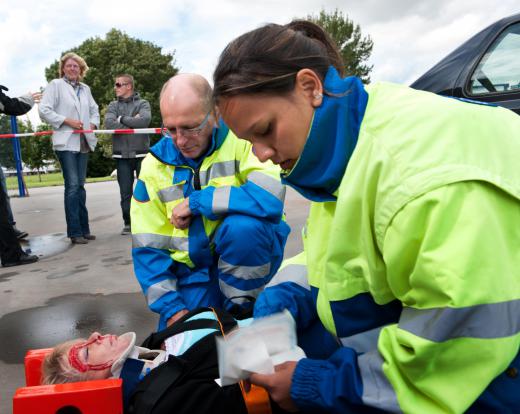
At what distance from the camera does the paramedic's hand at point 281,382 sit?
1129 millimetres

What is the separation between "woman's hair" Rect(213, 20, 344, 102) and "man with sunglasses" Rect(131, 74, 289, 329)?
0.97 metres

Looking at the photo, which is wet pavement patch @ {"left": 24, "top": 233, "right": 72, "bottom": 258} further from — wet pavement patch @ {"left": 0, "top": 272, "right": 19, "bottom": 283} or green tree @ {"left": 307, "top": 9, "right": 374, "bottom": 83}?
green tree @ {"left": 307, "top": 9, "right": 374, "bottom": 83}

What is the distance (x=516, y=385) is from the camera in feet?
3.25

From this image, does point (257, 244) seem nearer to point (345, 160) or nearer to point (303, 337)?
point (303, 337)

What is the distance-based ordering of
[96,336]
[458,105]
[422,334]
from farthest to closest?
Answer: [96,336] → [458,105] → [422,334]

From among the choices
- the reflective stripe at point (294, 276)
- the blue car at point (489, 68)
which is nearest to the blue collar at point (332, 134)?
the reflective stripe at point (294, 276)

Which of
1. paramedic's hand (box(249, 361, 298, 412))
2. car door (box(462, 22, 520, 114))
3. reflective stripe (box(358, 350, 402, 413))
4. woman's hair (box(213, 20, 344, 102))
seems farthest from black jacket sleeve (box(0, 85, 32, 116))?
reflective stripe (box(358, 350, 402, 413))

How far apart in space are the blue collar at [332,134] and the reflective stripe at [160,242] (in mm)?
1236

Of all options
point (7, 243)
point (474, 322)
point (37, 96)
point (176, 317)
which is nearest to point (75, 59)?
point (37, 96)

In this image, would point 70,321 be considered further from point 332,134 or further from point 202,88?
point 332,134

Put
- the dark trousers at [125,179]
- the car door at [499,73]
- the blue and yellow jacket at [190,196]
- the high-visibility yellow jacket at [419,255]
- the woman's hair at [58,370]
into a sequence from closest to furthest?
the high-visibility yellow jacket at [419,255] → the woman's hair at [58,370] → the blue and yellow jacket at [190,196] → the car door at [499,73] → the dark trousers at [125,179]

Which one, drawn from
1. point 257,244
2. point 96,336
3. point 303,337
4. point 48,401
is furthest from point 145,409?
point 257,244

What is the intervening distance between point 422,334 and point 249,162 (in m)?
1.55

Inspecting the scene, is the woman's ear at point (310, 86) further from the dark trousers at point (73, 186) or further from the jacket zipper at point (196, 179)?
the dark trousers at point (73, 186)
